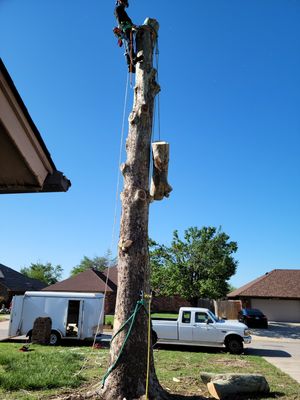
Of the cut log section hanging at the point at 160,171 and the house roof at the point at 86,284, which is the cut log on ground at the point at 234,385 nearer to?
the cut log section hanging at the point at 160,171

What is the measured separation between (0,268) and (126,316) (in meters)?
41.2

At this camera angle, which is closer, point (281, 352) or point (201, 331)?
point (201, 331)

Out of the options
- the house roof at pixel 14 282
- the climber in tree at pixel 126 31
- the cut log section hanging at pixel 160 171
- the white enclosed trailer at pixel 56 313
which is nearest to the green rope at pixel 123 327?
the cut log section hanging at pixel 160 171

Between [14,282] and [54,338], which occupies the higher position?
[14,282]

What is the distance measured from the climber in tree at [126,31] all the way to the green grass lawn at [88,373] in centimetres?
704

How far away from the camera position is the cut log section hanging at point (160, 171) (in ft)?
21.4

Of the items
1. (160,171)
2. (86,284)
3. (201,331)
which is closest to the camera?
(160,171)

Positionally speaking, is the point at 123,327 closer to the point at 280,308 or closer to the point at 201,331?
the point at 201,331

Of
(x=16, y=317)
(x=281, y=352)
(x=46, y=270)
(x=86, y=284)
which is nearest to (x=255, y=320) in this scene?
(x=281, y=352)

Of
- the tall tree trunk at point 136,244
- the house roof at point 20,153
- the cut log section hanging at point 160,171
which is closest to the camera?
the house roof at point 20,153

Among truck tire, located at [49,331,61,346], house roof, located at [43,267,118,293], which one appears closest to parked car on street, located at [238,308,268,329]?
house roof, located at [43,267,118,293]

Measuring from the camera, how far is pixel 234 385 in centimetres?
722

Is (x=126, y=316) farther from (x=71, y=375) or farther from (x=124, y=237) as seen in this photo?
(x=71, y=375)

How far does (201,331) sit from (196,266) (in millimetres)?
12618
